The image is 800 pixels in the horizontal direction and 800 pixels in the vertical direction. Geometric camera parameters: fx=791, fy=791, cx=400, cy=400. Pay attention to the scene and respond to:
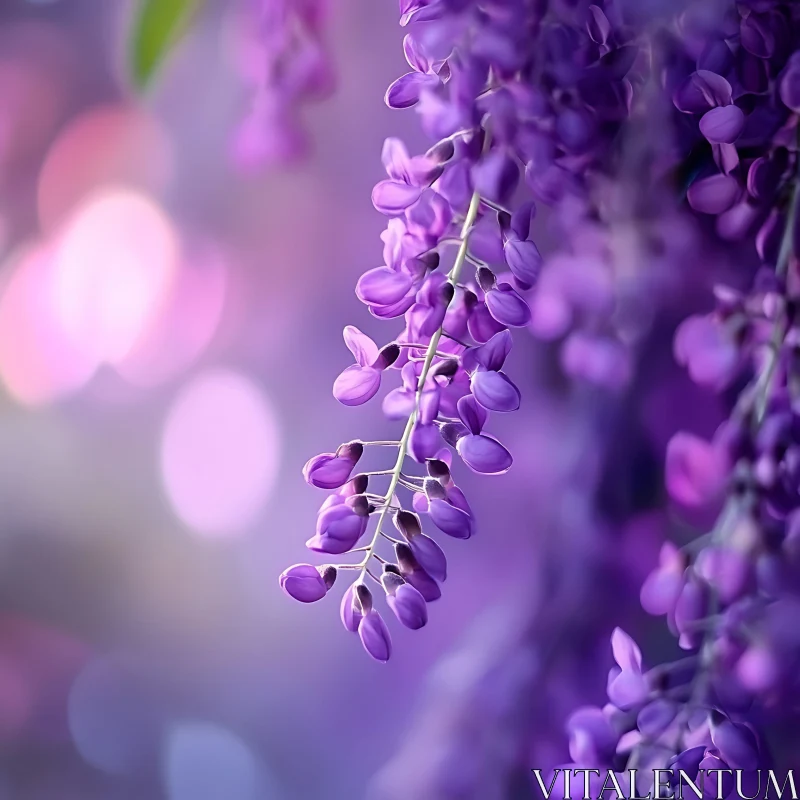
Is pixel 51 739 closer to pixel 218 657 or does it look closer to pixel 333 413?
pixel 218 657

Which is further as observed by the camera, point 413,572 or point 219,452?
point 219,452

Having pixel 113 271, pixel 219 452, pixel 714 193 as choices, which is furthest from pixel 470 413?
pixel 113 271

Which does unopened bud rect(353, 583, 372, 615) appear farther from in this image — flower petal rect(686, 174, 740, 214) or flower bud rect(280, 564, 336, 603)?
flower petal rect(686, 174, 740, 214)

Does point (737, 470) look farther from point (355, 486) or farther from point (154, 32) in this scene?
point (154, 32)

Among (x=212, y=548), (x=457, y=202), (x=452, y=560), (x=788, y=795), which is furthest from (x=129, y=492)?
(x=788, y=795)

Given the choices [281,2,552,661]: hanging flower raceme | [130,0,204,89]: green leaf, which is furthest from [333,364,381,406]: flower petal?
[130,0,204,89]: green leaf

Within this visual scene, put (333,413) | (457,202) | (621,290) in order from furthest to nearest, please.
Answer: (333,413), (621,290), (457,202)

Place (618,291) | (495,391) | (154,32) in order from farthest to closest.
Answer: (154,32), (618,291), (495,391)
